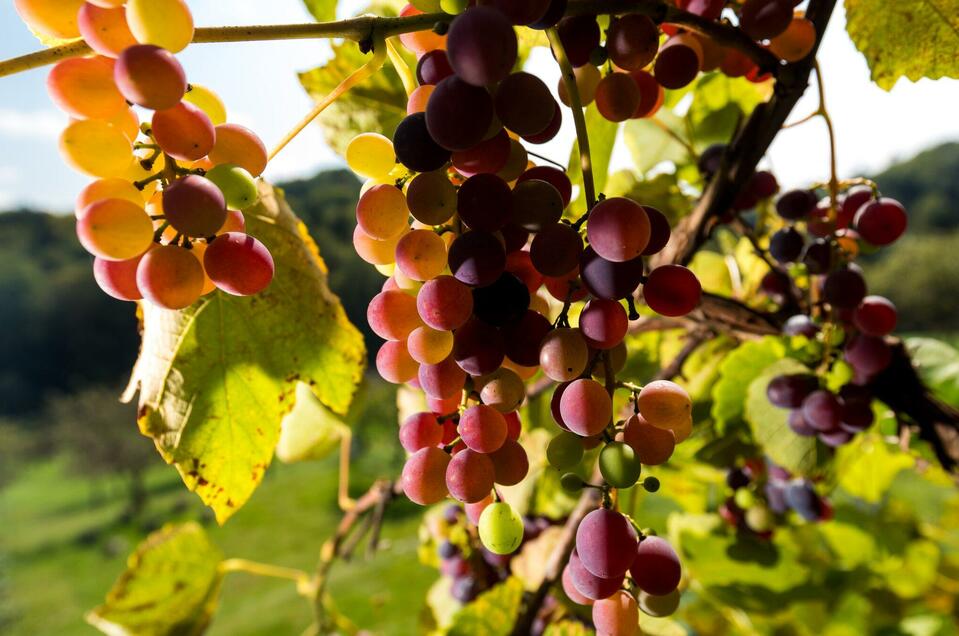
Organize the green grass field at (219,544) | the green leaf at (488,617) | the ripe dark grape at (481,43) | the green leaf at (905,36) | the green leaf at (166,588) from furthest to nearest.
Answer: the green grass field at (219,544) → the green leaf at (166,588) → the green leaf at (488,617) → the green leaf at (905,36) → the ripe dark grape at (481,43)

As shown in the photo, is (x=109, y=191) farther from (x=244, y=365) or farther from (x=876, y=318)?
(x=876, y=318)

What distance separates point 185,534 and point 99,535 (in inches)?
237

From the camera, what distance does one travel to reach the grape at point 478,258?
0.21 m

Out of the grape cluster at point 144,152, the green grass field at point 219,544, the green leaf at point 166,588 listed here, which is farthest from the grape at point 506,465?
the green grass field at point 219,544

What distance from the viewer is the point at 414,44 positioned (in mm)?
259

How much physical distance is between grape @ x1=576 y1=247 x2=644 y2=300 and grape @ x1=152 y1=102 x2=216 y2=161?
0.46 feet

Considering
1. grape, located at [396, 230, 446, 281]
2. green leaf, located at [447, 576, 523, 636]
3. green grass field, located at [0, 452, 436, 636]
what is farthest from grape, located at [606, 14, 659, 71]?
green grass field, located at [0, 452, 436, 636]

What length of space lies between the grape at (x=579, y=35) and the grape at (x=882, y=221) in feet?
0.91

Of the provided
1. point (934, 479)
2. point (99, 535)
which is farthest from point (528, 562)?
point (99, 535)

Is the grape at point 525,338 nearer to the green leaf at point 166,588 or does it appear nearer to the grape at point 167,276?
the grape at point 167,276

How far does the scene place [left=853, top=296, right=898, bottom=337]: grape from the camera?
0.41 m

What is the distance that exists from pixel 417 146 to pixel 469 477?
0.39 ft

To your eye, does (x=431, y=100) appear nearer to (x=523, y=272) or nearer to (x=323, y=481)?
(x=523, y=272)

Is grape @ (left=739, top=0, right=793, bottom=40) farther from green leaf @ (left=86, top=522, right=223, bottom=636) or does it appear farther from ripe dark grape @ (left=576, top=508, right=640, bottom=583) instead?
green leaf @ (left=86, top=522, right=223, bottom=636)
